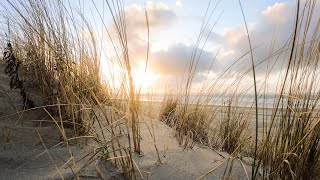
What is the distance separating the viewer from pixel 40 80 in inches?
84.8

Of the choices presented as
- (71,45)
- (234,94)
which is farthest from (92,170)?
(234,94)

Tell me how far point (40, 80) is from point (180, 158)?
128cm

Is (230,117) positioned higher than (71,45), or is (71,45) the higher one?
(71,45)

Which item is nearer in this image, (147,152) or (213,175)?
(213,175)

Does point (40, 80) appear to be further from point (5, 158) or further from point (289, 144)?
point (289, 144)

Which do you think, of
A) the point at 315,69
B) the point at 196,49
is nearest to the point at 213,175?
the point at 315,69

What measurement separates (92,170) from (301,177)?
3.40 ft

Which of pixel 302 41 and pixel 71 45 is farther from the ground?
pixel 71 45

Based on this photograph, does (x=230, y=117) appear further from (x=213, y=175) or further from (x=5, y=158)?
(x=5, y=158)

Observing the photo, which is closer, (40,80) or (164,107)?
(40,80)

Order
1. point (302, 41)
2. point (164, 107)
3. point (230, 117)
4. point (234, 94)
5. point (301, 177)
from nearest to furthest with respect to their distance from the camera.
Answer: point (301, 177), point (302, 41), point (230, 117), point (234, 94), point (164, 107)

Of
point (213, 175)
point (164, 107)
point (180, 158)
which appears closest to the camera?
point (213, 175)

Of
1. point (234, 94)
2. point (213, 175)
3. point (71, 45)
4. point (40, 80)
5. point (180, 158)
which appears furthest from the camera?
point (234, 94)

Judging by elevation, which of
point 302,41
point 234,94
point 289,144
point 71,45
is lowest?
point 289,144
